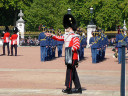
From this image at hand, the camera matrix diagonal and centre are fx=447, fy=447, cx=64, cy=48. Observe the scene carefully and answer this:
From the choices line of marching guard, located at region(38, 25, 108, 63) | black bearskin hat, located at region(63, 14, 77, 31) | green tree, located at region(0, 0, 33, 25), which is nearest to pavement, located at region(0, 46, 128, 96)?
black bearskin hat, located at region(63, 14, 77, 31)

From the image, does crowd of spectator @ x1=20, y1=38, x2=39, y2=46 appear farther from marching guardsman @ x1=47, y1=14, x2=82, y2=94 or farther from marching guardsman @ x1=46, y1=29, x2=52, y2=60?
marching guardsman @ x1=47, y1=14, x2=82, y2=94

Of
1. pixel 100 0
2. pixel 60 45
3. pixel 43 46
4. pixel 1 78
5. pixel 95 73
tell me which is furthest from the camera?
pixel 100 0

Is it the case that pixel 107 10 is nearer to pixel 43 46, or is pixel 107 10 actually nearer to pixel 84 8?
pixel 84 8

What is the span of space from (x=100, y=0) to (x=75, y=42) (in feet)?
171

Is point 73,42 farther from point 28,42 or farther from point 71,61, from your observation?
point 28,42

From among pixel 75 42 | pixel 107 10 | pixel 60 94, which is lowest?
pixel 60 94

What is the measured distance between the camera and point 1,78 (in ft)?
43.8

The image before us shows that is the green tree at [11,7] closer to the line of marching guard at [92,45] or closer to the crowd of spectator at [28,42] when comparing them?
the crowd of spectator at [28,42]

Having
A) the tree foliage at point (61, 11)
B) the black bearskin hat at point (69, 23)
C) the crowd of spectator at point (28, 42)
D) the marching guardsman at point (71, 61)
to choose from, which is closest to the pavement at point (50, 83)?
the marching guardsman at point (71, 61)

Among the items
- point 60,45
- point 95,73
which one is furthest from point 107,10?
point 95,73

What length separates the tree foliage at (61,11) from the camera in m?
57.4

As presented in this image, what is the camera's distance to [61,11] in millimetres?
58219

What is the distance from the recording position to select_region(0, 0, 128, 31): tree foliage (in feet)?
188

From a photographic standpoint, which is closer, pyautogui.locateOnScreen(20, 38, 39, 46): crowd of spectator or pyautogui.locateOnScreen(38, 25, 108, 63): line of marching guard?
pyautogui.locateOnScreen(38, 25, 108, 63): line of marching guard
